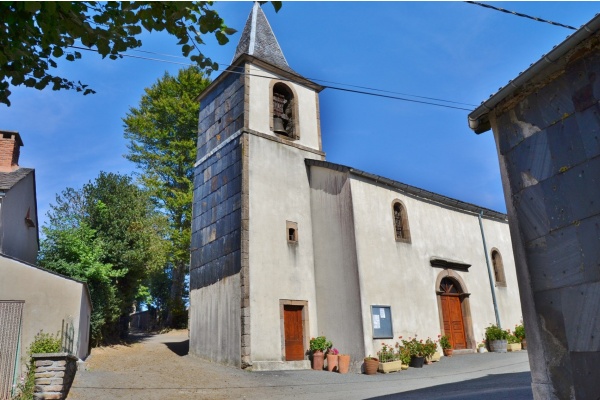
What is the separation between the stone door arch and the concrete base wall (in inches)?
282

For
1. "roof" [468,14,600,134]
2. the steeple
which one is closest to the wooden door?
the steeple

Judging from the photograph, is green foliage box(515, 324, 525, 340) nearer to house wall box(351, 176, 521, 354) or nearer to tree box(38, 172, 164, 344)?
house wall box(351, 176, 521, 354)

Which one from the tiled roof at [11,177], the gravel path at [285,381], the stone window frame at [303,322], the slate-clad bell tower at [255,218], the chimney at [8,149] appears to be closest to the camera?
the gravel path at [285,381]

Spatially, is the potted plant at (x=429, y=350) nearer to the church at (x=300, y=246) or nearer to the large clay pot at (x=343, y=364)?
the church at (x=300, y=246)

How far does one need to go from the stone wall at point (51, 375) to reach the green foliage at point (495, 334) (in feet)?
46.6

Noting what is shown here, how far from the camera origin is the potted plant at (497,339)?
55.1ft

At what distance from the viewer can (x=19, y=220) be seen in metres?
14.2

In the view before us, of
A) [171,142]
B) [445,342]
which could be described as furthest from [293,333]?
[171,142]

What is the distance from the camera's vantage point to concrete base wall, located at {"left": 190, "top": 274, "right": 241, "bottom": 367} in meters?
13.5

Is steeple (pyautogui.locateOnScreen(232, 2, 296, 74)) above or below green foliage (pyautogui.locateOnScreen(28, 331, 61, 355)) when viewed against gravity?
above

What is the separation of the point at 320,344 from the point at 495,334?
7323 mm

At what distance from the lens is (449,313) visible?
16594mm

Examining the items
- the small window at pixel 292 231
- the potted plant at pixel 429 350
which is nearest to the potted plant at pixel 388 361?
the potted plant at pixel 429 350

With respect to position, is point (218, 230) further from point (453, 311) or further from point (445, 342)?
point (453, 311)
